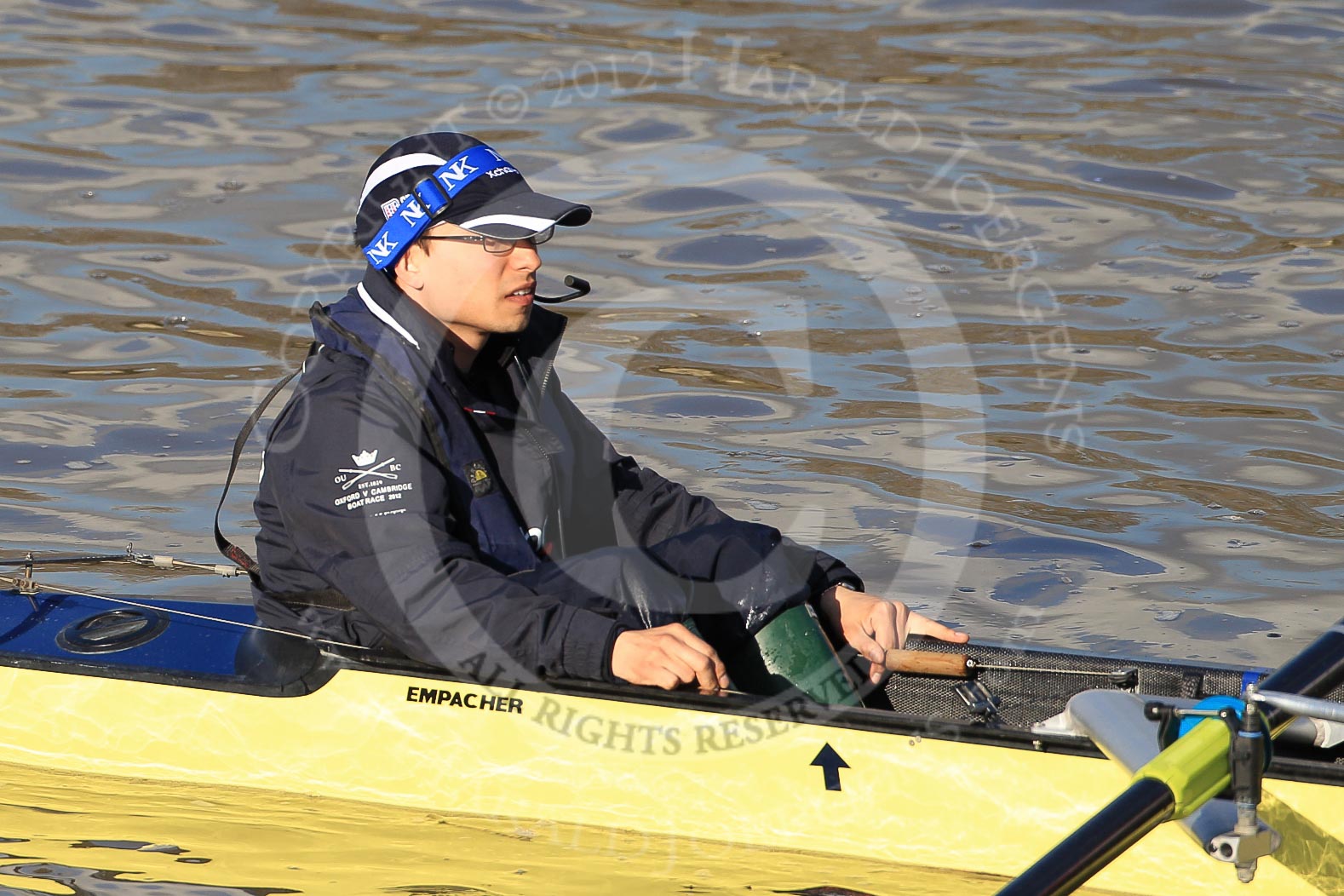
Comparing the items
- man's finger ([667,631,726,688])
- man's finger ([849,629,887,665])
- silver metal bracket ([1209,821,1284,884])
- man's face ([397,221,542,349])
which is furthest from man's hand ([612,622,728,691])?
silver metal bracket ([1209,821,1284,884])

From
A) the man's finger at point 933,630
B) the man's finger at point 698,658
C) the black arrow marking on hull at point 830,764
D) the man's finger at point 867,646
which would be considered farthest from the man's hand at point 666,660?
the man's finger at point 933,630

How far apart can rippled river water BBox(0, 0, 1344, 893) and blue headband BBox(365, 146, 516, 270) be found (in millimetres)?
1541

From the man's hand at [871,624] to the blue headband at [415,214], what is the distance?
1.43 m

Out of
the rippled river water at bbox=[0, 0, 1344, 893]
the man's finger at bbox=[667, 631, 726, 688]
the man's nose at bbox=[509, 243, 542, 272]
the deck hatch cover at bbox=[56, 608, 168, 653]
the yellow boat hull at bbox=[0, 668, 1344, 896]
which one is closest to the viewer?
the yellow boat hull at bbox=[0, 668, 1344, 896]

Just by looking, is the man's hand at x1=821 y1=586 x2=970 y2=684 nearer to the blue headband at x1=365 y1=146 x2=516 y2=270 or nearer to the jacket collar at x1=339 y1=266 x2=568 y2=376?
the jacket collar at x1=339 y1=266 x2=568 y2=376

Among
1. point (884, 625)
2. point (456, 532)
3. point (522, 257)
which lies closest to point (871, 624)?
point (884, 625)

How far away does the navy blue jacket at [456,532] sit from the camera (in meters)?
4.04

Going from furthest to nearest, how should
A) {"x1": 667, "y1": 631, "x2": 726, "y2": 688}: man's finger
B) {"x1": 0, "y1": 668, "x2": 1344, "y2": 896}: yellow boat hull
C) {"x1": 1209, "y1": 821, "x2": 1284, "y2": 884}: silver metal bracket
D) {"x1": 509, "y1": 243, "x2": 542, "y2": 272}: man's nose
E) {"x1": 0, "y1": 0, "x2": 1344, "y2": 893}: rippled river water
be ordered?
{"x1": 0, "y1": 0, "x2": 1344, "y2": 893}: rippled river water, {"x1": 509, "y1": 243, "x2": 542, "y2": 272}: man's nose, {"x1": 667, "y1": 631, "x2": 726, "y2": 688}: man's finger, {"x1": 0, "y1": 668, "x2": 1344, "y2": 896}: yellow boat hull, {"x1": 1209, "y1": 821, "x2": 1284, "y2": 884}: silver metal bracket

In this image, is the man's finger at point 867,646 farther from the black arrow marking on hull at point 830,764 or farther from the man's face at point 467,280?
the man's face at point 467,280

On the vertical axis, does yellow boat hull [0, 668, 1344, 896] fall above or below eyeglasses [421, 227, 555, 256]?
below

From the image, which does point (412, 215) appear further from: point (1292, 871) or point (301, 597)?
point (1292, 871)

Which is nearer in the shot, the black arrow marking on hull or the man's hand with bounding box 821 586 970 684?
the black arrow marking on hull

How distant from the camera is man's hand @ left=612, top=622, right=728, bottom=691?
4027mm

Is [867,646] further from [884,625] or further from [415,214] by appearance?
[415,214]
